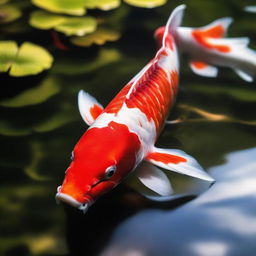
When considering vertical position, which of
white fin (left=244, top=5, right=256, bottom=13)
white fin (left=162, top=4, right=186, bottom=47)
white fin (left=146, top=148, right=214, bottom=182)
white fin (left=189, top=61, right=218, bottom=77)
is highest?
white fin (left=162, top=4, right=186, bottom=47)

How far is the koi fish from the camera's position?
1.12 m

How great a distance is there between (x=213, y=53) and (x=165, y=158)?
2.02 feet

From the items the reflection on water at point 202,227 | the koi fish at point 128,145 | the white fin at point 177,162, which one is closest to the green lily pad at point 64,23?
the koi fish at point 128,145

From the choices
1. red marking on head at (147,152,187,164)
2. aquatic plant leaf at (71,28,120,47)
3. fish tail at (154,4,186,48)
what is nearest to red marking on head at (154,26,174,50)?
fish tail at (154,4,186,48)

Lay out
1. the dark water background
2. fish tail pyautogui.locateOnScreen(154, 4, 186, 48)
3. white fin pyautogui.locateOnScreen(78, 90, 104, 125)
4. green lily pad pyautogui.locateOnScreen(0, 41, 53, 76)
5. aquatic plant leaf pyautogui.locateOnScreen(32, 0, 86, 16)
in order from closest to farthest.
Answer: the dark water background
white fin pyautogui.locateOnScreen(78, 90, 104, 125)
fish tail pyautogui.locateOnScreen(154, 4, 186, 48)
green lily pad pyautogui.locateOnScreen(0, 41, 53, 76)
aquatic plant leaf pyautogui.locateOnScreen(32, 0, 86, 16)

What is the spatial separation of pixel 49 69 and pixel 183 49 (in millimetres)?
515

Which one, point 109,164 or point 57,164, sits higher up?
point 109,164

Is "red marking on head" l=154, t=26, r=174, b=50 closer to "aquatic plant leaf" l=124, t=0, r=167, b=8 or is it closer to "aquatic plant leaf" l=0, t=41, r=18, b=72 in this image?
"aquatic plant leaf" l=124, t=0, r=167, b=8

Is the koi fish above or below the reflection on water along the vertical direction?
above

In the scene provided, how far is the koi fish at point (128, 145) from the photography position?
3.66 feet

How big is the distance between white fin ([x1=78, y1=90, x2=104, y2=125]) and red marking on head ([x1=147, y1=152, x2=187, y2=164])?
0.70ft

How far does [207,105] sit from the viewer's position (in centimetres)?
163

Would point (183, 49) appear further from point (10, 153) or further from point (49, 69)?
point (10, 153)

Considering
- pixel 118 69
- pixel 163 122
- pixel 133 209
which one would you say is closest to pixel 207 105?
pixel 163 122
